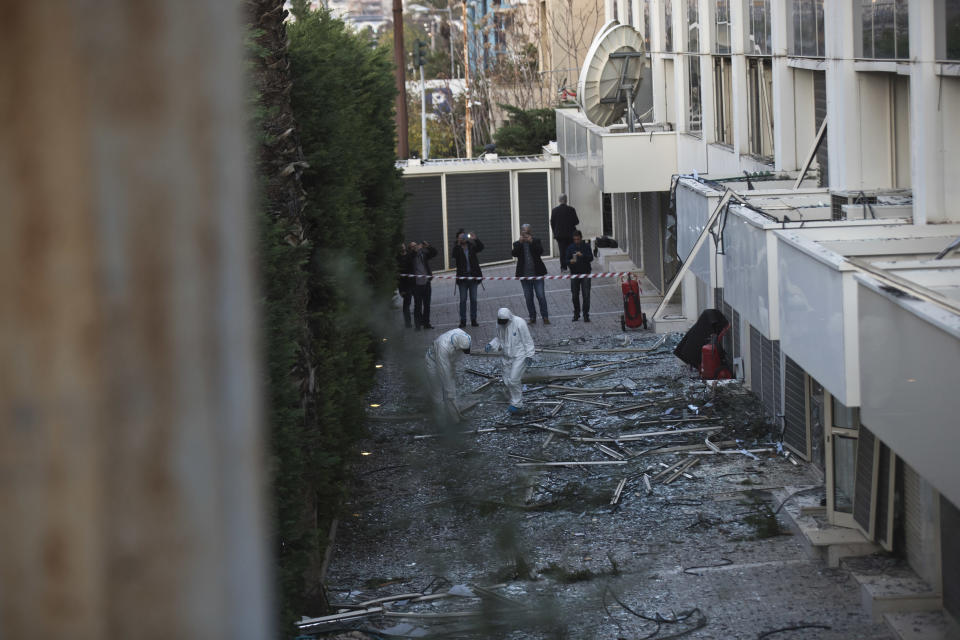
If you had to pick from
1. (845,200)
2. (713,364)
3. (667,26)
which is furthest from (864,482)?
(667,26)

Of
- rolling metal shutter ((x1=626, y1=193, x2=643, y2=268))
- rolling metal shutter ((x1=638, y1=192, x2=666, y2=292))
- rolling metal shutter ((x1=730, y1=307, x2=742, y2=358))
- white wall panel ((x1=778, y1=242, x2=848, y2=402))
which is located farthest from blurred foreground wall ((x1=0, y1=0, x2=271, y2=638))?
rolling metal shutter ((x1=626, y1=193, x2=643, y2=268))

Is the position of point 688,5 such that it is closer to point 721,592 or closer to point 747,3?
point 747,3

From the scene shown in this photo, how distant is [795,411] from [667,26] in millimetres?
14457

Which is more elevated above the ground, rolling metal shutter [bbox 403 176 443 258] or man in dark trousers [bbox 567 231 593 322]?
rolling metal shutter [bbox 403 176 443 258]

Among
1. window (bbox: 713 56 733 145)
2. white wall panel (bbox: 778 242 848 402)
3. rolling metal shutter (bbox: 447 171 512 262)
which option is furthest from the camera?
rolling metal shutter (bbox: 447 171 512 262)

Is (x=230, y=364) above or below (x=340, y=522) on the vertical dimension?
above

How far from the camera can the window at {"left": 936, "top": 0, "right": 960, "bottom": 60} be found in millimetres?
9227

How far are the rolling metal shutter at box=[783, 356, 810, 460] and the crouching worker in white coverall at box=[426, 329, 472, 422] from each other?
14.5 ft

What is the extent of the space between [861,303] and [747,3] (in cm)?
1116

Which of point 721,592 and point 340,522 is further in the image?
point 340,522

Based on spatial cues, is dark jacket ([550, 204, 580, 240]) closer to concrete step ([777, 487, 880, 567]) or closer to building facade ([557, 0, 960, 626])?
building facade ([557, 0, 960, 626])

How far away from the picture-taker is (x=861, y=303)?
7.20 meters

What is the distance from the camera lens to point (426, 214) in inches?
1275

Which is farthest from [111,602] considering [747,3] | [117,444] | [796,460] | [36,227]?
[747,3]
